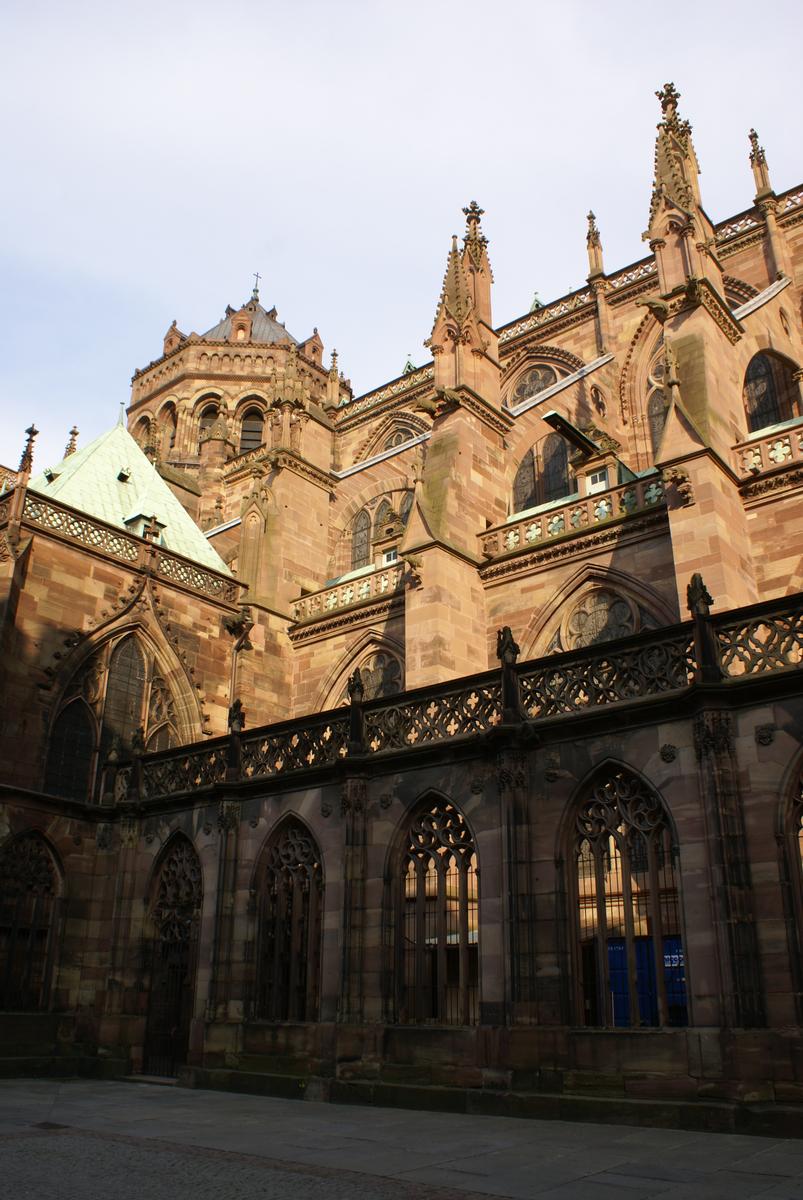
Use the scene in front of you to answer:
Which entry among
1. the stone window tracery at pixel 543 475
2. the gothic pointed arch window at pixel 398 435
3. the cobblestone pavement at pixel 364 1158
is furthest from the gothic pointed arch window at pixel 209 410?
the cobblestone pavement at pixel 364 1158

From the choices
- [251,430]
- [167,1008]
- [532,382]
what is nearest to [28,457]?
[167,1008]

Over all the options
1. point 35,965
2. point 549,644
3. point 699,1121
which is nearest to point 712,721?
point 699,1121

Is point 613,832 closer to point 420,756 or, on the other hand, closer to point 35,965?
point 420,756

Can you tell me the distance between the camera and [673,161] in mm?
22156

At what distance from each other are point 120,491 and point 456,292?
9.79 meters

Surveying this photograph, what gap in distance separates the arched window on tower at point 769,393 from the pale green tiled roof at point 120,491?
14.4 metres

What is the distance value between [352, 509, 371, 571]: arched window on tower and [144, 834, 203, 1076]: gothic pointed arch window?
15.8m

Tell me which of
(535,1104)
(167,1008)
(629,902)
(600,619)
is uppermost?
(600,619)

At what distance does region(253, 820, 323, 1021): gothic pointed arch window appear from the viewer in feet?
46.4

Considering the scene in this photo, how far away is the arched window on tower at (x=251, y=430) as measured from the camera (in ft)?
167

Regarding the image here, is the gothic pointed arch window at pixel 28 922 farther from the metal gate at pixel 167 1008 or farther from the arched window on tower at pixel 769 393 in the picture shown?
the arched window on tower at pixel 769 393

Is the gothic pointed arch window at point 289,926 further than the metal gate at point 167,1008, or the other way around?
the metal gate at point 167,1008

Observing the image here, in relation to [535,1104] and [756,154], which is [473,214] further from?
[535,1104]

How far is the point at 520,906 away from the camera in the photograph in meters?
11.4
